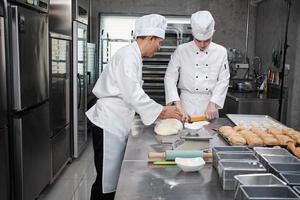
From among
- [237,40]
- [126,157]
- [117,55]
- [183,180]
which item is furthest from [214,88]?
[237,40]

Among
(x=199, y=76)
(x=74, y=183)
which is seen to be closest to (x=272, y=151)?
(x=199, y=76)

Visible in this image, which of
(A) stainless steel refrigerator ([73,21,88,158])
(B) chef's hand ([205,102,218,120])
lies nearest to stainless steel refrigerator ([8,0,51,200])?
(A) stainless steel refrigerator ([73,21,88,158])

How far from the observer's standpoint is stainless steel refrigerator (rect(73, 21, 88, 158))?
12.7 ft

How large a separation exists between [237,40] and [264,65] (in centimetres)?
87

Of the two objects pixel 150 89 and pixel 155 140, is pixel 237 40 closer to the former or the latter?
pixel 150 89

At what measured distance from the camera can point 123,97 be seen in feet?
6.96

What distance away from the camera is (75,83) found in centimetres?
391

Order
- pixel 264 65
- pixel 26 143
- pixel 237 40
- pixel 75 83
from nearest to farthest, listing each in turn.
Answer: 1. pixel 26 143
2. pixel 75 83
3. pixel 264 65
4. pixel 237 40

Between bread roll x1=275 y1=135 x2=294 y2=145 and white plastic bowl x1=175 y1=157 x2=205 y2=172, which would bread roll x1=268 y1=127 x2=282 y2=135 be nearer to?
bread roll x1=275 y1=135 x2=294 y2=145

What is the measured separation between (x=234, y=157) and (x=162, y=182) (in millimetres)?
380

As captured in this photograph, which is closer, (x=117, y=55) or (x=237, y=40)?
(x=117, y=55)

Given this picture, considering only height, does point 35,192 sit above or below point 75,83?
below

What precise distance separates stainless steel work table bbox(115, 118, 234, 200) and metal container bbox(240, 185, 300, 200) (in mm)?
117

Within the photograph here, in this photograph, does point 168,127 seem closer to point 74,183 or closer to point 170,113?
point 170,113
